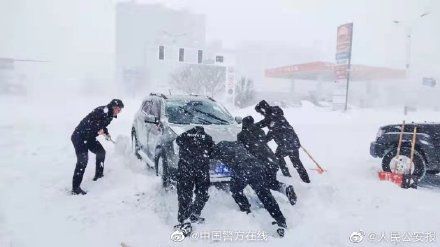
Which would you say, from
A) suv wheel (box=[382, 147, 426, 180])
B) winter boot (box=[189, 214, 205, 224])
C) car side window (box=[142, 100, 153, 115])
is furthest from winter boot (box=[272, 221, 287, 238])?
car side window (box=[142, 100, 153, 115])

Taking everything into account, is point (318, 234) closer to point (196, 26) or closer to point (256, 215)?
point (256, 215)

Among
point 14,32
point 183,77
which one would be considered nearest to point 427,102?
point 183,77

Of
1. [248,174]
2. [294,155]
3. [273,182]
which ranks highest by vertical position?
[248,174]

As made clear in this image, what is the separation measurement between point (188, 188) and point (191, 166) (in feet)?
1.06

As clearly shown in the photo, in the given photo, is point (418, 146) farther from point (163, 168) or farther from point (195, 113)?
point (163, 168)

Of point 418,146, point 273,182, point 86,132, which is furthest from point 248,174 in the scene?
point 418,146

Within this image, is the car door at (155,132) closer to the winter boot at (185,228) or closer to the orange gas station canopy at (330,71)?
the winter boot at (185,228)

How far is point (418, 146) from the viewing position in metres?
8.19

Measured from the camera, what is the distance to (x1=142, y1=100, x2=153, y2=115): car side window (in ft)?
29.9

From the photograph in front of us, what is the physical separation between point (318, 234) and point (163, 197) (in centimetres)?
262

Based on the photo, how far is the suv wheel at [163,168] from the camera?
23.0 ft

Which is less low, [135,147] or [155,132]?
[155,132]

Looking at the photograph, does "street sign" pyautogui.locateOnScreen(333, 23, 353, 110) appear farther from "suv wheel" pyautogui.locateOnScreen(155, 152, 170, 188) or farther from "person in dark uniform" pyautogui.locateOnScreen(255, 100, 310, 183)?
"suv wheel" pyautogui.locateOnScreen(155, 152, 170, 188)

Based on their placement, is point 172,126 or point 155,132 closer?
point 172,126
